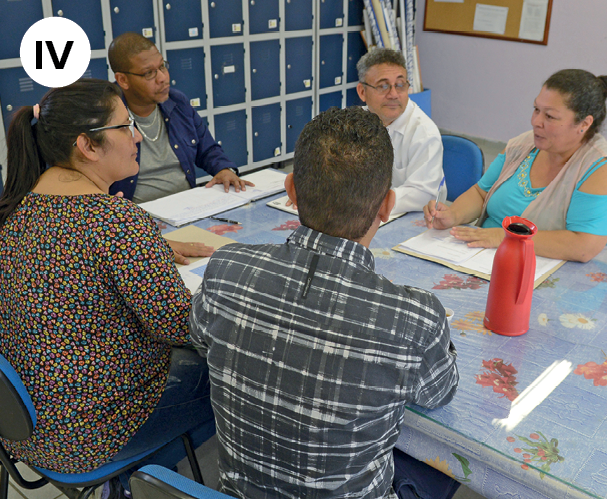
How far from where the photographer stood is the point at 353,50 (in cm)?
490

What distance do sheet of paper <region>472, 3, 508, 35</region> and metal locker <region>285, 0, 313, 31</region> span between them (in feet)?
5.05

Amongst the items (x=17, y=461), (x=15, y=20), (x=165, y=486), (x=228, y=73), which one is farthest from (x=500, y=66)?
(x=165, y=486)

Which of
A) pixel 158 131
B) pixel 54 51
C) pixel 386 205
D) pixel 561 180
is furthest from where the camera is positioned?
pixel 54 51

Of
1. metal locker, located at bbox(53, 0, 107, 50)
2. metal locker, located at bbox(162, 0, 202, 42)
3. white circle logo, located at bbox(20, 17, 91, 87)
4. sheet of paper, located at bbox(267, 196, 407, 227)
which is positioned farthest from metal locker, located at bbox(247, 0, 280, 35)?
sheet of paper, located at bbox(267, 196, 407, 227)

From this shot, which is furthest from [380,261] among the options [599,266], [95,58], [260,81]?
[260,81]

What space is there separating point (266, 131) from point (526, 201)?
2901mm

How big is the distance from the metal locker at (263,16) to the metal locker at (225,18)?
0.11m

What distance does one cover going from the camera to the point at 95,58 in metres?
3.26

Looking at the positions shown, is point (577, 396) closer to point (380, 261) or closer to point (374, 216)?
point (374, 216)

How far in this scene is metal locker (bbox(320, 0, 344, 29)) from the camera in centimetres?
446

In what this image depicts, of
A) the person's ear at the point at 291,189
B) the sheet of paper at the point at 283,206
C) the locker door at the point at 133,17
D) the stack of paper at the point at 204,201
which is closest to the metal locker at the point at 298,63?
the locker door at the point at 133,17

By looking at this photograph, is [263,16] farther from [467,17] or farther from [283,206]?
[283,206]

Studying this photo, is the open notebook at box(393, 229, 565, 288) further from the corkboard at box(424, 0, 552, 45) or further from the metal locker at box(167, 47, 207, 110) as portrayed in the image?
the corkboard at box(424, 0, 552, 45)

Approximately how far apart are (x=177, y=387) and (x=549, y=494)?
0.83m
